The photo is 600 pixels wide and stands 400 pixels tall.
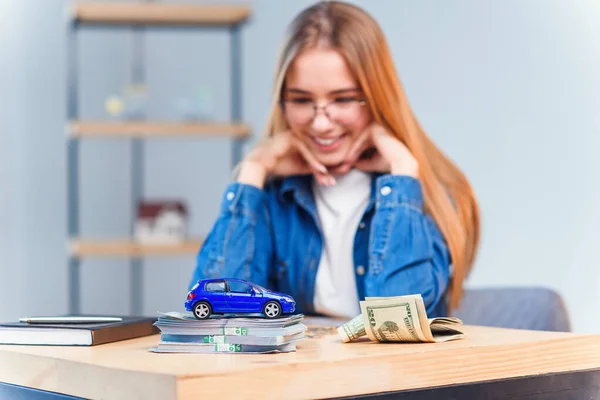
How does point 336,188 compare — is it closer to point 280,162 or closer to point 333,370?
point 280,162

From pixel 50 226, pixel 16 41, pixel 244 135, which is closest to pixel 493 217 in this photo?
pixel 244 135

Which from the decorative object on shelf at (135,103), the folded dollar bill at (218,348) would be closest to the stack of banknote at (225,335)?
the folded dollar bill at (218,348)

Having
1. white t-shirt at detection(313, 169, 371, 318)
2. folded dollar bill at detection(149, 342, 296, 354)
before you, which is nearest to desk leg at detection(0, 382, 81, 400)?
folded dollar bill at detection(149, 342, 296, 354)

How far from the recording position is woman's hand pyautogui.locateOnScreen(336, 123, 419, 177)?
1.79m

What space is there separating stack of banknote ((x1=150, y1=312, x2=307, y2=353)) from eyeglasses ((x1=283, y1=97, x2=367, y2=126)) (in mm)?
774

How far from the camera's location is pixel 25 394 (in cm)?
116

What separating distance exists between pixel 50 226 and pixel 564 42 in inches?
100

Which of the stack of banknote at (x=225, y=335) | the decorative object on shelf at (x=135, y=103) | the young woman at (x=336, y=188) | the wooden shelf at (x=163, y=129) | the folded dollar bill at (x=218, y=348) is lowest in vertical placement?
the folded dollar bill at (x=218, y=348)

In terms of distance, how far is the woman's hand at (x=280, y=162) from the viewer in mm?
1887

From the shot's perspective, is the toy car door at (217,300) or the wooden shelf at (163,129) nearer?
the toy car door at (217,300)

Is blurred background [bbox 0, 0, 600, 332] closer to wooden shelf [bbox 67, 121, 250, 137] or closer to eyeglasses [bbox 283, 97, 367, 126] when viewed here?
wooden shelf [bbox 67, 121, 250, 137]

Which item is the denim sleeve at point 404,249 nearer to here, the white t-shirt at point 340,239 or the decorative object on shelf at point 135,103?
the white t-shirt at point 340,239

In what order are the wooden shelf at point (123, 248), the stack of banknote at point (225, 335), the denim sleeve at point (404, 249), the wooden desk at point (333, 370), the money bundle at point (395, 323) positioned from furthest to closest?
the wooden shelf at point (123, 248) < the denim sleeve at point (404, 249) < the money bundle at point (395, 323) < the stack of banknote at point (225, 335) < the wooden desk at point (333, 370)

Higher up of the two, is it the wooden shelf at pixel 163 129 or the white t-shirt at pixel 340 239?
the wooden shelf at pixel 163 129
